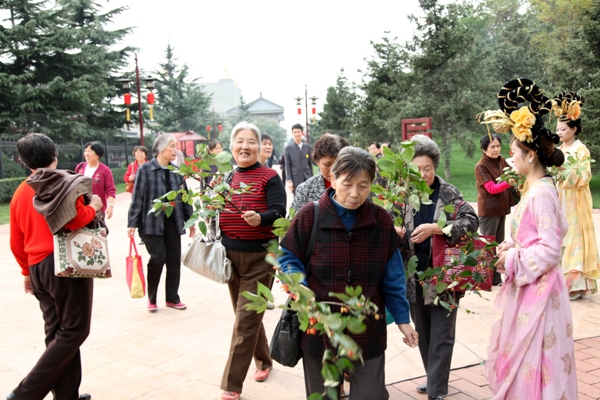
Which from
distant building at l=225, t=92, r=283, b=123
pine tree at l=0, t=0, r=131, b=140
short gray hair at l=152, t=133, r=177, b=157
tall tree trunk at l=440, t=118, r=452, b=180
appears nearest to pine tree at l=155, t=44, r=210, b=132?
pine tree at l=0, t=0, r=131, b=140

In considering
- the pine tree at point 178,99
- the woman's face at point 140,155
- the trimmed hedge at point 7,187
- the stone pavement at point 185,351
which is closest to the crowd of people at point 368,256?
the stone pavement at point 185,351

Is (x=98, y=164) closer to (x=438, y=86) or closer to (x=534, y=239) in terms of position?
(x=534, y=239)

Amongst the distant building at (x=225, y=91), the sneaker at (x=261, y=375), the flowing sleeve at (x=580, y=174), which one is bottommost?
the sneaker at (x=261, y=375)

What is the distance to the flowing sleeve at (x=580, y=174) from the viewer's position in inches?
218

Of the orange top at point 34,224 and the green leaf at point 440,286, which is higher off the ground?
the orange top at point 34,224

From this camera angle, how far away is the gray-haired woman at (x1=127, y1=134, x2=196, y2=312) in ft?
18.7

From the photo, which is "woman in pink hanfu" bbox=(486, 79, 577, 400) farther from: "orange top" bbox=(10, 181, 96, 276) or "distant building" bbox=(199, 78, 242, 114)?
"distant building" bbox=(199, 78, 242, 114)

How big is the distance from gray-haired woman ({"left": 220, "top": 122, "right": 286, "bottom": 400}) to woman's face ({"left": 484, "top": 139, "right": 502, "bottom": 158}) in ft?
10.9

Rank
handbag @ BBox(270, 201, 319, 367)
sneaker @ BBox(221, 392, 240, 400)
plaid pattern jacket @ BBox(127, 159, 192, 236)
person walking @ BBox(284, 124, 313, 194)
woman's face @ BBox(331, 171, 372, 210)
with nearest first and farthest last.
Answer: woman's face @ BBox(331, 171, 372, 210), handbag @ BBox(270, 201, 319, 367), sneaker @ BBox(221, 392, 240, 400), plaid pattern jacket @ BBox(127, 159, 192, 236), person walking @ BBox(284, 124, 313, 194)

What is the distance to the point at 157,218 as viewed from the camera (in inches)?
222

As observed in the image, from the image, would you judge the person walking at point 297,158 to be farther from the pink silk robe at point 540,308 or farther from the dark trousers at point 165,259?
the pink silk robe at point 540,308

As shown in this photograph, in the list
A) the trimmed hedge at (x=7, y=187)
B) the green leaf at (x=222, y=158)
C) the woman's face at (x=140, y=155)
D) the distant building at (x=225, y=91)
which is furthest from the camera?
the distant building at (x=225, y=91)

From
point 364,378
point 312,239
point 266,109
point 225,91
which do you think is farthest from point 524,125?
point 225,91

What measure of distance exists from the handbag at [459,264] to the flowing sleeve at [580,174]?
271 cm
